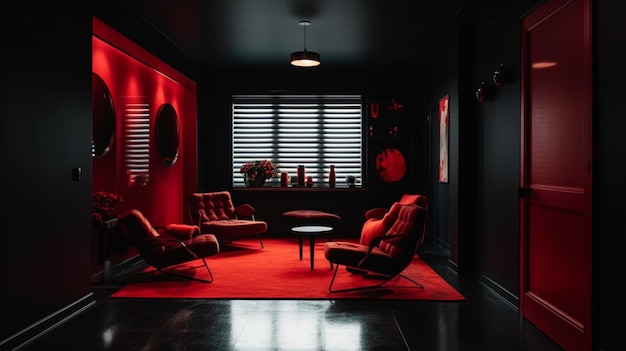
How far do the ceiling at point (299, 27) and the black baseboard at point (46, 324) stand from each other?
312cm

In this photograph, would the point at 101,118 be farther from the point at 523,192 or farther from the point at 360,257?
the point at 523,192

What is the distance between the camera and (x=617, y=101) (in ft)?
9.48

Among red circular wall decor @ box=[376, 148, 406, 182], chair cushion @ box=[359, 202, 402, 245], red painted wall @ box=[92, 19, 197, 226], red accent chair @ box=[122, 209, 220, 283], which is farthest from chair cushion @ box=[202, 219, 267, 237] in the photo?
red circular wall decor @ box=[376, 148, 406, 182]

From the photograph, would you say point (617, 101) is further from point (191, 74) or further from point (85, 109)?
point (191, 74)

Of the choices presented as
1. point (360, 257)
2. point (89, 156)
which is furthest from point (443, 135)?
point (89, 156)

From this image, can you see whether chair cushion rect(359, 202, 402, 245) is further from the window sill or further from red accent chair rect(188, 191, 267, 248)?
the window sill

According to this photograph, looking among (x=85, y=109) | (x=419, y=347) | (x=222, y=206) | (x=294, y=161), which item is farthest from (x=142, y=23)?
(x=419, y=347)

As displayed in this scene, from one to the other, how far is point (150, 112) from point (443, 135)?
4212 mm

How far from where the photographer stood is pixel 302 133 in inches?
373

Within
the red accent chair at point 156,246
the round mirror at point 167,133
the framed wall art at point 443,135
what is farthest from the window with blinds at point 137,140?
the framed wall art at point 443,135

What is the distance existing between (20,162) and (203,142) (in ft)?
18.1

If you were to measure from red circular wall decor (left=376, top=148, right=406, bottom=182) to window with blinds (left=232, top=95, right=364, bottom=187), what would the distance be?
0.39 metres

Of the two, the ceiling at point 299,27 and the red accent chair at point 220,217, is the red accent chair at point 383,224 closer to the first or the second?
the red accent chair at point 220,217

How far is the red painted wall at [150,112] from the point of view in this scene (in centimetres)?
580
